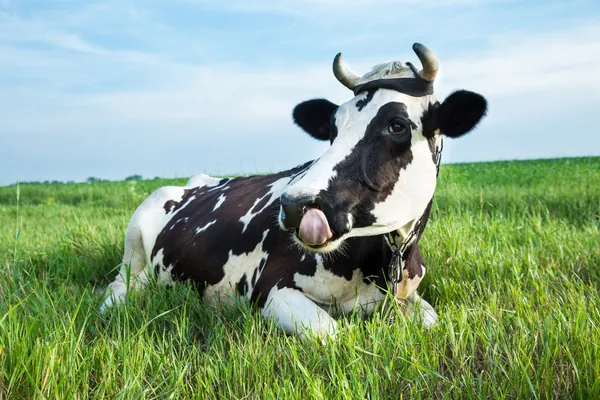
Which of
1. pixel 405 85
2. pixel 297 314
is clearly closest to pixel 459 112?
pixel 405 85

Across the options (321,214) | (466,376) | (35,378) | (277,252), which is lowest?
(466,376)

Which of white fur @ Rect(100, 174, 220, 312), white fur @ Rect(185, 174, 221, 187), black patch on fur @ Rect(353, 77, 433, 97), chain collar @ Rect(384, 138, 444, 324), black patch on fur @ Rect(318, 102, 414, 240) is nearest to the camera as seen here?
black patch on fur @ Rect(318, 102, 414, 240)

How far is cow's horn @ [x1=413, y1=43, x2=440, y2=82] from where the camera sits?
3525mm

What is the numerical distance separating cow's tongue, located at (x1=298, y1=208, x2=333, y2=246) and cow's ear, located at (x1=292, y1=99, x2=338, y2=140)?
4.32ft

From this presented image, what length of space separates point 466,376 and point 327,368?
2.28 ft

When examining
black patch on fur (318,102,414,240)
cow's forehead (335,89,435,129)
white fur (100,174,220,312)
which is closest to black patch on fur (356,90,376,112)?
cow's forehead (335,89,435,129)

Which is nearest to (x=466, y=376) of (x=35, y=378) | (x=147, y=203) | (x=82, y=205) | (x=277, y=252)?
(x=277, y=252)

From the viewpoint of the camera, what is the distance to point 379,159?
339 cm

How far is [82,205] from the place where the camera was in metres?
15.7

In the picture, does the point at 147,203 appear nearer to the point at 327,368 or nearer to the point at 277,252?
the point at 277,252

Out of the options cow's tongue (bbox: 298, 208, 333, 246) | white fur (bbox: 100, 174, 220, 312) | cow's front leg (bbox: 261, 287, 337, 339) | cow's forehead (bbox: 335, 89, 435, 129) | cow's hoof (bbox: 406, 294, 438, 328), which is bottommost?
cow's hoof (bbox: 406, 294, 438, 328)

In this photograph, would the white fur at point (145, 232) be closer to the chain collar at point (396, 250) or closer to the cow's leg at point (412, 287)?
the cow's leg at point (412, 287)

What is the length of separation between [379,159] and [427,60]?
675 millimetres

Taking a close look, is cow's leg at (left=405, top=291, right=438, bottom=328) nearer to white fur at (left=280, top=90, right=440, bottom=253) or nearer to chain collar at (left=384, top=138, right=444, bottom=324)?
chain collar at (left=384, top=138, right=444, bottom=324)
